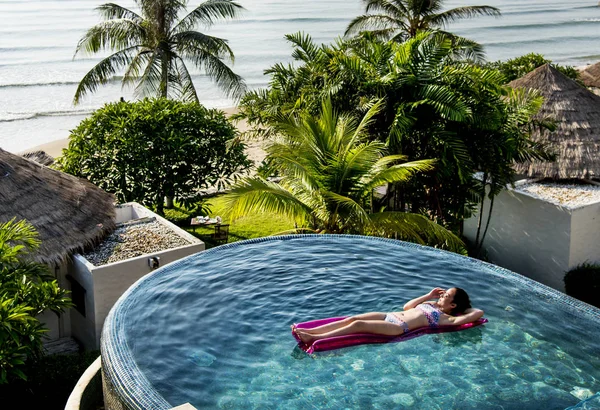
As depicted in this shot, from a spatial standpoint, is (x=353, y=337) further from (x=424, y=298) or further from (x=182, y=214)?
(x=182, y=214)

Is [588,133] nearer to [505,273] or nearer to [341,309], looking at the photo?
[505,273]

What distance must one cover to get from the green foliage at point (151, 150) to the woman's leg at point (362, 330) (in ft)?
25.6

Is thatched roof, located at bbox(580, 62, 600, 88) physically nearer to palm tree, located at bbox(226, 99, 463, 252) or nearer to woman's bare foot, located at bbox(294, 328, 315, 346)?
palm tree, located at bbox(226, 99, 463, 252)

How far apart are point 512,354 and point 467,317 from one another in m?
0.78

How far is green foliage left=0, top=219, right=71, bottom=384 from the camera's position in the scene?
865 centimetres

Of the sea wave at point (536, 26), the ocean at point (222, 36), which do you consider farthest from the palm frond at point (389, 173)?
the sea wave at point (536, 26)

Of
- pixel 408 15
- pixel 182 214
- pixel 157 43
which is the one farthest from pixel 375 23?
pixel 182 214

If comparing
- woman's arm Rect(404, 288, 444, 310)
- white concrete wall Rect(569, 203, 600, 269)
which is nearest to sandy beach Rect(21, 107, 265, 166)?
white concrete wall Rect(569, 203, 600, 269)

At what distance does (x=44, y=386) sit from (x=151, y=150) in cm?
656

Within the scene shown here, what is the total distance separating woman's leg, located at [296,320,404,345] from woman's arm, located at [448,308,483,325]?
691 millimetres

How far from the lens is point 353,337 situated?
26.5 feet

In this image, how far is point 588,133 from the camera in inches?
643

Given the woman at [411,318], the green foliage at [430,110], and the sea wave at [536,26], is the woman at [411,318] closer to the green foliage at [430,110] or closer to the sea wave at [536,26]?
the green foliage at [430,110]

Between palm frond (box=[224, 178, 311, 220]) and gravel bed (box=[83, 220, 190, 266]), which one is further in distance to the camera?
gravel bed (box=[83, 220, 190, 266])
